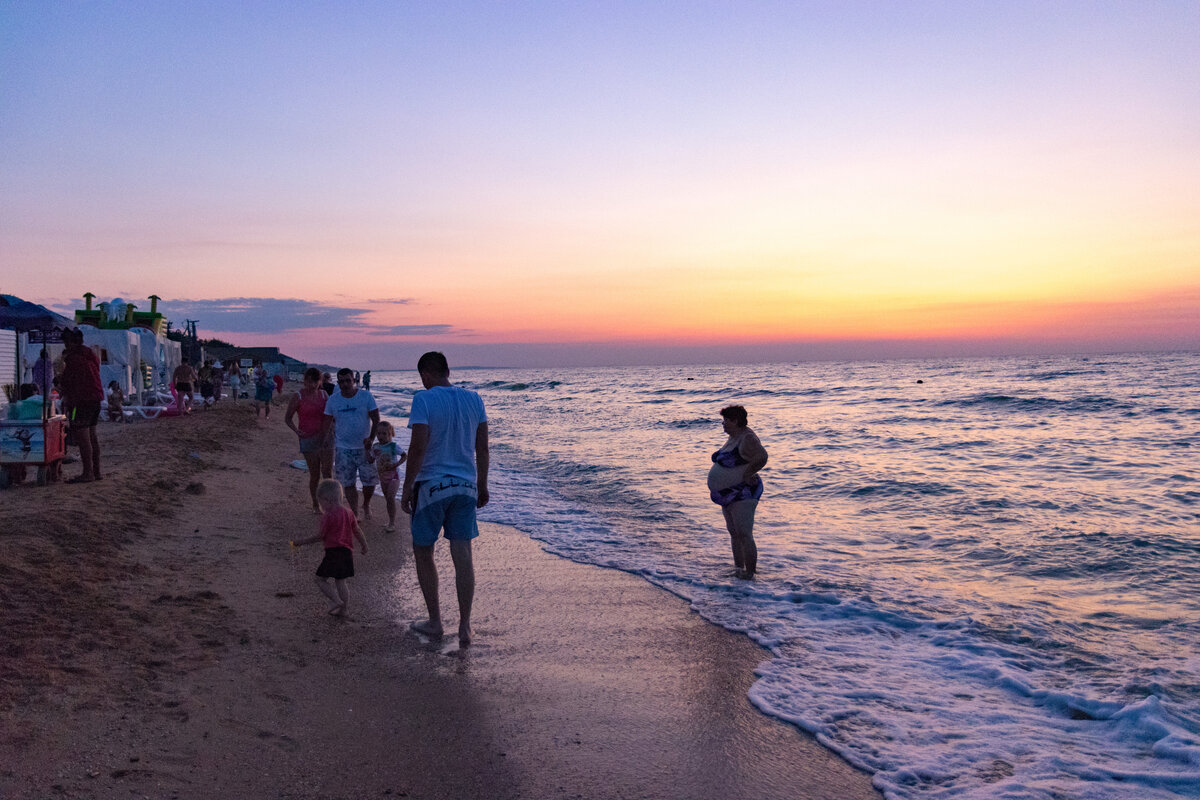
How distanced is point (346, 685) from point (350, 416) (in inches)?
Result: 173

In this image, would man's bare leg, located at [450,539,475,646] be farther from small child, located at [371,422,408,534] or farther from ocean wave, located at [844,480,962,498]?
ocean wave, located at [844,480,962,498]

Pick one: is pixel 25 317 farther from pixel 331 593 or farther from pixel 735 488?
pixel 735 488

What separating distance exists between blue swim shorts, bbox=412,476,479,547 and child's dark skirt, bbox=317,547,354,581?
31.5 inches

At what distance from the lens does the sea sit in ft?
12.6

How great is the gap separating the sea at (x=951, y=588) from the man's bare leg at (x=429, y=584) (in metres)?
2.13

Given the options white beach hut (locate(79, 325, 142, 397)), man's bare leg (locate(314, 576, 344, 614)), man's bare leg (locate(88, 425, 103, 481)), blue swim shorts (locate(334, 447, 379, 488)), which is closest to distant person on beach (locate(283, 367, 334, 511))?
blue swim shorts (locate(334, 447, 379, 488))

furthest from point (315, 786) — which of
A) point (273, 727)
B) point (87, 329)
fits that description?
point (87, 329)

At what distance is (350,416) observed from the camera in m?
8.05

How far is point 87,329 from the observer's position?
19.2m

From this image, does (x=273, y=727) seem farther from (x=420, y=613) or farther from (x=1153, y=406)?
(x=1153, y=406)

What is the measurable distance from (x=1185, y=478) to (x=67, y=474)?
17035 millimetres

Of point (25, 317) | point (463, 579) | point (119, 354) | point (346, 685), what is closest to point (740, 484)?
point (463, 579)

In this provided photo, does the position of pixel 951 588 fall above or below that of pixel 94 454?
below

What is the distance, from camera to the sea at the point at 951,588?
3.83 meters
